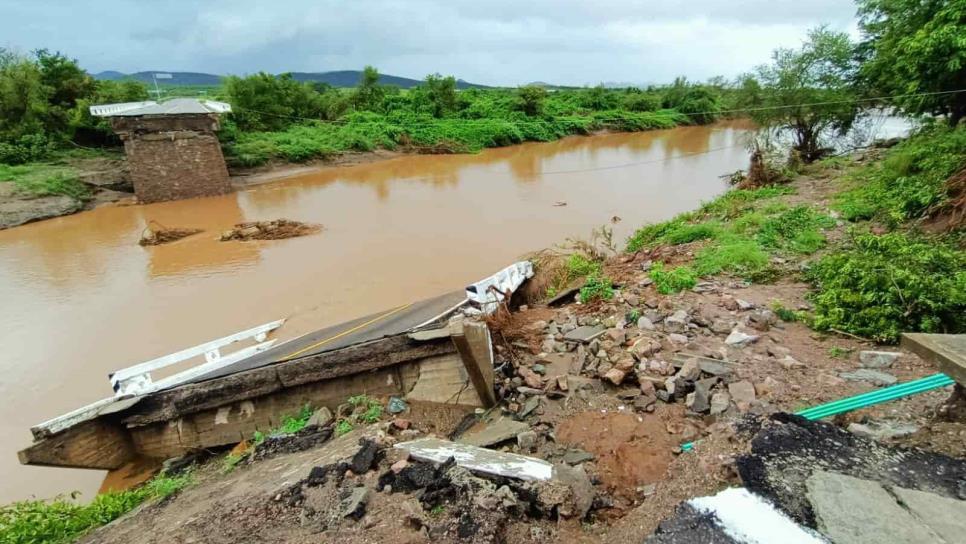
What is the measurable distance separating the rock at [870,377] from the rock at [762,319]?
0.88 meters

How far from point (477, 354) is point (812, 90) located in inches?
564

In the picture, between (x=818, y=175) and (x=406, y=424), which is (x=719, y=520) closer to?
(x=406, y=424)

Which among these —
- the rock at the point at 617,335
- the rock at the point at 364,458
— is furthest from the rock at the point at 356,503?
the rock at the point at 617,335

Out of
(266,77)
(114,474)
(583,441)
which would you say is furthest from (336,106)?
(583,441)

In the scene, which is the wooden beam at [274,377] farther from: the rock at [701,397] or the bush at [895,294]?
the bush at [895,294]

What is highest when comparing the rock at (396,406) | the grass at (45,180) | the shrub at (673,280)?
the grass at (45,180)

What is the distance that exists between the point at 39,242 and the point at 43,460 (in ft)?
36.1

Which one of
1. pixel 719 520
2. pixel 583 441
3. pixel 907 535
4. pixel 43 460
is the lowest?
pixel 43 460

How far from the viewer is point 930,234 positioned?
575 cm

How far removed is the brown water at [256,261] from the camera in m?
5.96

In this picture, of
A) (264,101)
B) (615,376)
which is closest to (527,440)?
(615,376)

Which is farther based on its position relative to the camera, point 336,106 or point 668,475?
point 336,106

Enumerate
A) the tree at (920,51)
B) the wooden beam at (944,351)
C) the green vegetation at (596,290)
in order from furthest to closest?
1. the tree at (920,51)
2. the green vegetation at (596,290)
3. the wooden beam at (944,351)

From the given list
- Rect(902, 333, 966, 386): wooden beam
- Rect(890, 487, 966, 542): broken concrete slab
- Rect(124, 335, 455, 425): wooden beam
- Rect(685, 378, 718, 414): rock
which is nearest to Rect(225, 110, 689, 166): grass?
Rect(124, 335, 455, 425): wooden beam
